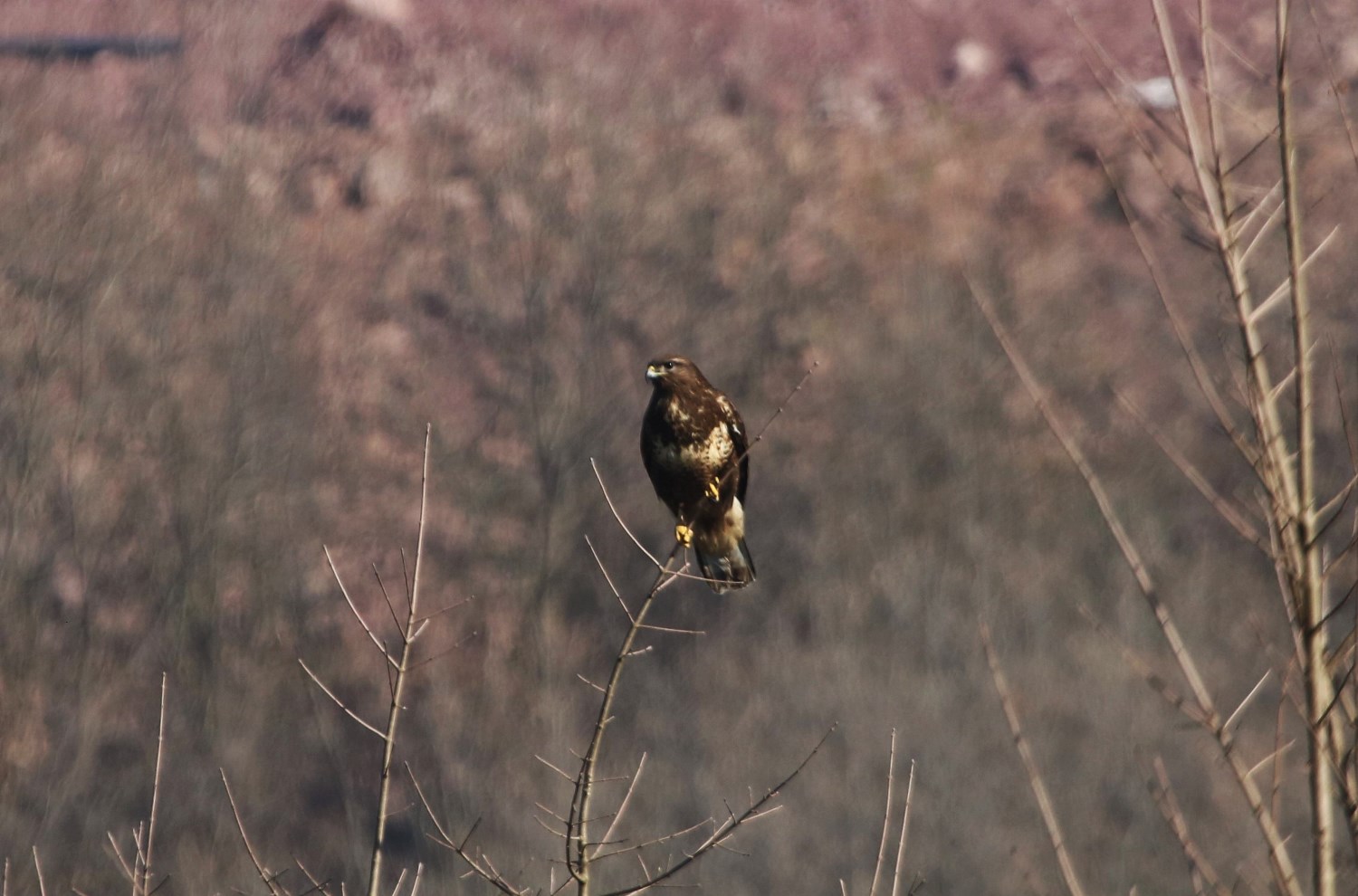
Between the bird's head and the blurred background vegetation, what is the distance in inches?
616

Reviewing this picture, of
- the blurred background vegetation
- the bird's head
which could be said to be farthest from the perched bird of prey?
the blurred background vegetation

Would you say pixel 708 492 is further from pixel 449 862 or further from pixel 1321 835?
pixel 449 862

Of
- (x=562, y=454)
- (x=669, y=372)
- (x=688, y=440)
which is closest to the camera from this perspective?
(x=688, y=440)

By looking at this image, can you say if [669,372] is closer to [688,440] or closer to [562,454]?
[688,440]

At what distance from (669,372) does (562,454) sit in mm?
19057

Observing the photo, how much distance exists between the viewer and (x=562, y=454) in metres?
25.6

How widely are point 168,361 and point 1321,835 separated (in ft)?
78.2

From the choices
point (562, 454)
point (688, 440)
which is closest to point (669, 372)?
point (688, 440)

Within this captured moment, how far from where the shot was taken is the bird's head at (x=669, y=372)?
6559mm

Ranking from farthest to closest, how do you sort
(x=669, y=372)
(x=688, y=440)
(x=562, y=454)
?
(x=562, y=454), (x=669, y=372), (x=688, y=440)

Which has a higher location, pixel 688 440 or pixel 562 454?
pixel 688 440

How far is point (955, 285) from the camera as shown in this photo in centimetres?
2880

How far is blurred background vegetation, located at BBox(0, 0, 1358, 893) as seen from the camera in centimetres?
2322

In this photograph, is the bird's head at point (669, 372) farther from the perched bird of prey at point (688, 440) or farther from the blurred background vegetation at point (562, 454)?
the blurred background vegetation at point (562, 454)
